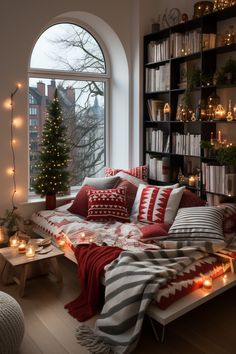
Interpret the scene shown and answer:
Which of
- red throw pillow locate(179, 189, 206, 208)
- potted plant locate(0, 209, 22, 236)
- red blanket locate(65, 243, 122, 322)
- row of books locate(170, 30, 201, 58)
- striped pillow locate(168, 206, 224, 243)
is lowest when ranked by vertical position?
red blanket locate(65, 243, 122, 322)

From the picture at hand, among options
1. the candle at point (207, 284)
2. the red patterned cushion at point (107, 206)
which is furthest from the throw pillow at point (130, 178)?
the candle at point (207, 284)

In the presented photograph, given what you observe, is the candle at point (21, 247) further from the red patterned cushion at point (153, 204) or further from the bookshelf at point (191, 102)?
the bookshelf at point (191, 102)

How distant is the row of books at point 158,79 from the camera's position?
4078mm

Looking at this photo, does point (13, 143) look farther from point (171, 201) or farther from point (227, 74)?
point (227, 74)

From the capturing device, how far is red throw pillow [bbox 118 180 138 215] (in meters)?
3.79

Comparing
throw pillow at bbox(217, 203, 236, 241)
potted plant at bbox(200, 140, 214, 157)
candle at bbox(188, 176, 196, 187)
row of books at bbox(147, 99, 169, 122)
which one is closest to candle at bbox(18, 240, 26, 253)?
throw pillow at bbox(217, 203, 236, 241)

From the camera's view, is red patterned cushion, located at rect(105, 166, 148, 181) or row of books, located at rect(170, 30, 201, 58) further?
red patterned cushion, located at rect(105, 166, 148, 181)

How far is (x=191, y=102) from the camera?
3936 mm

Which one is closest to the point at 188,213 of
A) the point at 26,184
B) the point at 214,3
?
the point at 26,184

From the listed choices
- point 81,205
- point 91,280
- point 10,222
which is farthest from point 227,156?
point 10,222

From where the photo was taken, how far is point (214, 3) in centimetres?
355

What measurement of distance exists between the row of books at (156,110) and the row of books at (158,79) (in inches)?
5.6

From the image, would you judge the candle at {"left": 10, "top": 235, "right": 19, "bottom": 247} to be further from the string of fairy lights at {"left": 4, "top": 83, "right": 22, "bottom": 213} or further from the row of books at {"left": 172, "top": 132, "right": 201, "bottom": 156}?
the row of books at {"left": 172, "top": 132, "right": 201, "bottom": 156}

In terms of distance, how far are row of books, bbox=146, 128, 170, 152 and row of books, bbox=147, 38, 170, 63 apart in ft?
2.71
